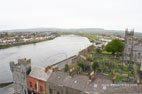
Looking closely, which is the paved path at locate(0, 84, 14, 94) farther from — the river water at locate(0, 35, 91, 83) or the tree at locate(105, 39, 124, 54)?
the tree at locate(105, 39, 124, 54)

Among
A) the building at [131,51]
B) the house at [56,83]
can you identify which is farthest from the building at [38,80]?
the building at [131,51]

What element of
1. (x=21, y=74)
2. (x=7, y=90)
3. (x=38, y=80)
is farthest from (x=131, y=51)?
(x=7, y=90)

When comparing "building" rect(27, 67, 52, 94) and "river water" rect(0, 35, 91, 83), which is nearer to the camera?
"building" rect(27, 67, 52, 94)

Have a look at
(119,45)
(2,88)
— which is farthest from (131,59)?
(2,88)

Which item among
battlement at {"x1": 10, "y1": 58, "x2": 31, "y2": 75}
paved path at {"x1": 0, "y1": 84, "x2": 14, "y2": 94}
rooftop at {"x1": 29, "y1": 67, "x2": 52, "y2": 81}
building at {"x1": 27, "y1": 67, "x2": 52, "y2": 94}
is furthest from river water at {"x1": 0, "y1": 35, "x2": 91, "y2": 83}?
→ rooftop at {"x1": 29, "y1": 67, "x2": 52, "y2": 81}

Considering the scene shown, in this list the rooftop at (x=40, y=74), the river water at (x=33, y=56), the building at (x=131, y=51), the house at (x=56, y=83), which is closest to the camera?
the house at (x=56, y=83)

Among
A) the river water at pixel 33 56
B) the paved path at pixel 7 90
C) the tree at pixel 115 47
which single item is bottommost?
the river water at pixel 33 56

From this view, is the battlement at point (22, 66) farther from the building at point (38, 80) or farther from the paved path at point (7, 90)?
the paved path at point (7, 90)

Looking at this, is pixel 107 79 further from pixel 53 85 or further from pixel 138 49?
pixel 138 49
